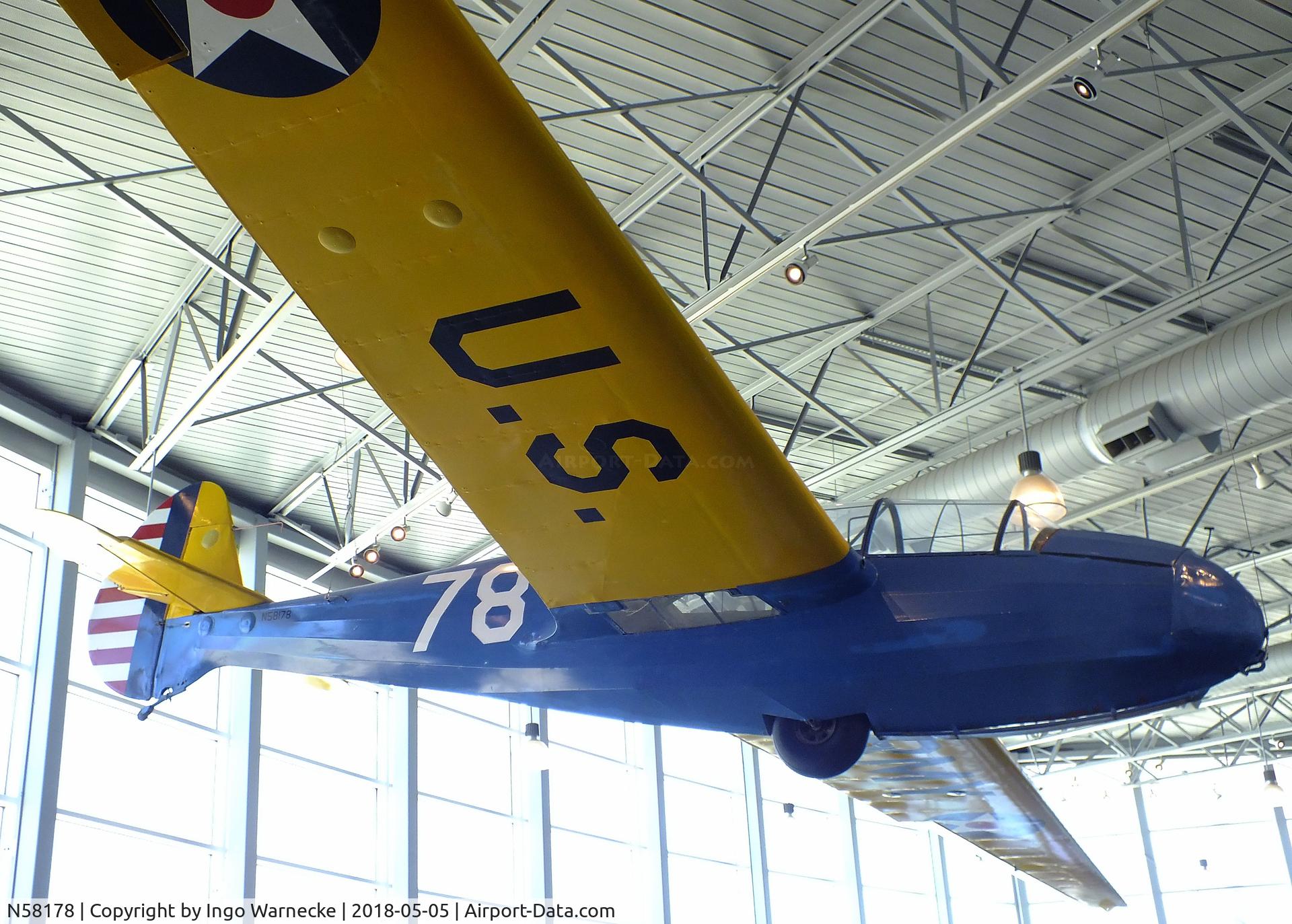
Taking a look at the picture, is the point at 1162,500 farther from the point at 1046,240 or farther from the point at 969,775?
the point at 969,775

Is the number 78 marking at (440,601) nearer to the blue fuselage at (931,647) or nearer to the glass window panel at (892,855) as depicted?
the blue fuselage at (931,647)

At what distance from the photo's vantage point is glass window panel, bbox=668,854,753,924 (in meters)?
20.5

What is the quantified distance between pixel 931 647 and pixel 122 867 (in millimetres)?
11504

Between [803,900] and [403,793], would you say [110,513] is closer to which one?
[403,793]

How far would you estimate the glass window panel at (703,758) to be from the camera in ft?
71.0

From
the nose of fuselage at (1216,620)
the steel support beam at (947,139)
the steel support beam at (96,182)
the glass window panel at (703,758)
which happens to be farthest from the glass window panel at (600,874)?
the nose of fuselage at (1216,620)

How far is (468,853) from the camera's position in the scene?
18.0 metres

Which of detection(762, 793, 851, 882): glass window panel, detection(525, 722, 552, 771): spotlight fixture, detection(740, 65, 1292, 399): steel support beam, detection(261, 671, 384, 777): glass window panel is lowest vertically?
detection(762, 793, 851, 882): glass window panel

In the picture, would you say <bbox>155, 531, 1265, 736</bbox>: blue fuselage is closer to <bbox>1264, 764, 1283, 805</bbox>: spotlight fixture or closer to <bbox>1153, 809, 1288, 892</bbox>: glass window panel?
<bbox>1264, 764, 1283, 805</bbox>: spotlight fixture

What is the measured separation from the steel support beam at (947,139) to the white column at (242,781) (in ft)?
25.3

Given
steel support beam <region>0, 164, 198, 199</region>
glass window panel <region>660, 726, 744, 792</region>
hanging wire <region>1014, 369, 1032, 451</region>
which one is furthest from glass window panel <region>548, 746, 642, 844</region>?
steel support beam <region>0, 164, 198, 199</region>

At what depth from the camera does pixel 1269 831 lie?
27.7 meters

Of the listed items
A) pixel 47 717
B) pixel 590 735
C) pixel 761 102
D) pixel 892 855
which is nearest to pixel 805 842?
pixel 892 855

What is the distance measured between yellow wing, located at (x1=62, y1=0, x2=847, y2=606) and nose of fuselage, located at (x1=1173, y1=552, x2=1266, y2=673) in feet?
5.42
